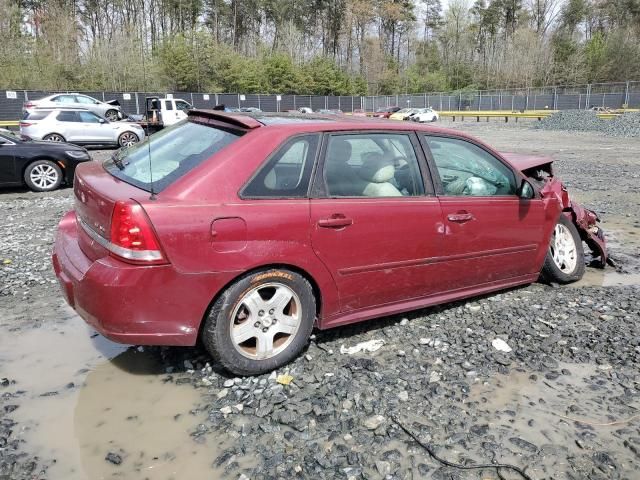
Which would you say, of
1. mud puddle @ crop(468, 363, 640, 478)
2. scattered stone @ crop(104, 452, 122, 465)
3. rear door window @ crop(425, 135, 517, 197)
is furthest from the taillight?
rear door window @ crop(425, 135, 517, 197)

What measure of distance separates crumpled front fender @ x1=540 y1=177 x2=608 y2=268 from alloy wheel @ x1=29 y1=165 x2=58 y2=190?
939cm

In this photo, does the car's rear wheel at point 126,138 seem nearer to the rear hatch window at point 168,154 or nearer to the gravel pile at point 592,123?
the rear hatch window at point 168,154

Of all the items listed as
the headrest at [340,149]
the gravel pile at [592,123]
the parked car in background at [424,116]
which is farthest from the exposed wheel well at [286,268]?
the parked car in background at [424,116]

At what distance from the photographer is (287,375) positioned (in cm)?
349

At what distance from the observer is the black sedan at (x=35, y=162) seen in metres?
10.3

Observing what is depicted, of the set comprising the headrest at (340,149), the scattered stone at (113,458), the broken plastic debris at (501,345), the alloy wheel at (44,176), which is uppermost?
the headrest at (340,149)

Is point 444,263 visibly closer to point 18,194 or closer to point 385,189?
point 385,189

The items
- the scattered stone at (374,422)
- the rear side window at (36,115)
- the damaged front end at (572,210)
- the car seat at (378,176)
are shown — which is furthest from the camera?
the rear side window at (36,115)

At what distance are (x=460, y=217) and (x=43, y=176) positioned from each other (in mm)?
9311

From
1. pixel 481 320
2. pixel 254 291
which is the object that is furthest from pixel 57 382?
pixel 481 320

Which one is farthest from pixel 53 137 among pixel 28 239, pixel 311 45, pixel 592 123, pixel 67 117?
pixel 311 45

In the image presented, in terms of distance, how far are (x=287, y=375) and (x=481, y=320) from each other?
68.7 inches

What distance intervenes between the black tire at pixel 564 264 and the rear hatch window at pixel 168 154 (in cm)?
323

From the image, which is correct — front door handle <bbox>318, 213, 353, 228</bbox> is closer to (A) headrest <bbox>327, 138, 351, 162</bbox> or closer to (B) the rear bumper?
(A) headrest <bbox>327, 138, 351, 162</bbox>
